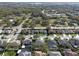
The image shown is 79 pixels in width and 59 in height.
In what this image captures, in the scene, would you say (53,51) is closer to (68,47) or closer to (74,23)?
(68,47)

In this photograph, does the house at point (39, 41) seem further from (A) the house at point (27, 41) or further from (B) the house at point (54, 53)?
(B) the house at point (54, 53)

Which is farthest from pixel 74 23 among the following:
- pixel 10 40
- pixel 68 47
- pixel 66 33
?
pixel 10 40

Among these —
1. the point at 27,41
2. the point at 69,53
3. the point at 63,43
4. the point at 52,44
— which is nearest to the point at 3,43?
the point at 27,41

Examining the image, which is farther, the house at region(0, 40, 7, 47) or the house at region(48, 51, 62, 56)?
the house at region(0, 40, 7, 47)

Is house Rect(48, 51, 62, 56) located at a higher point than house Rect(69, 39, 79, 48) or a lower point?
lower

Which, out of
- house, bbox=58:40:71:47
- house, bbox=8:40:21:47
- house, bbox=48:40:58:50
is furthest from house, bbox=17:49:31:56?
house, bbox=58:40:71:47

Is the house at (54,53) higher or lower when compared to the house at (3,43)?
lower

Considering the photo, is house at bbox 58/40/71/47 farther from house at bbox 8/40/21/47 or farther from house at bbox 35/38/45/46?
house at bbox 8/40/21/47

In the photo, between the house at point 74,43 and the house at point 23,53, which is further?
the house at point 74,43

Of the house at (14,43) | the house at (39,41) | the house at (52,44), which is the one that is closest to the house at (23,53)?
the house at (14,43)

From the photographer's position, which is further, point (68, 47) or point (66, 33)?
point (66, 33)

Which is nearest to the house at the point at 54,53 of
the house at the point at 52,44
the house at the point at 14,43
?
the house at the point at 52,44
